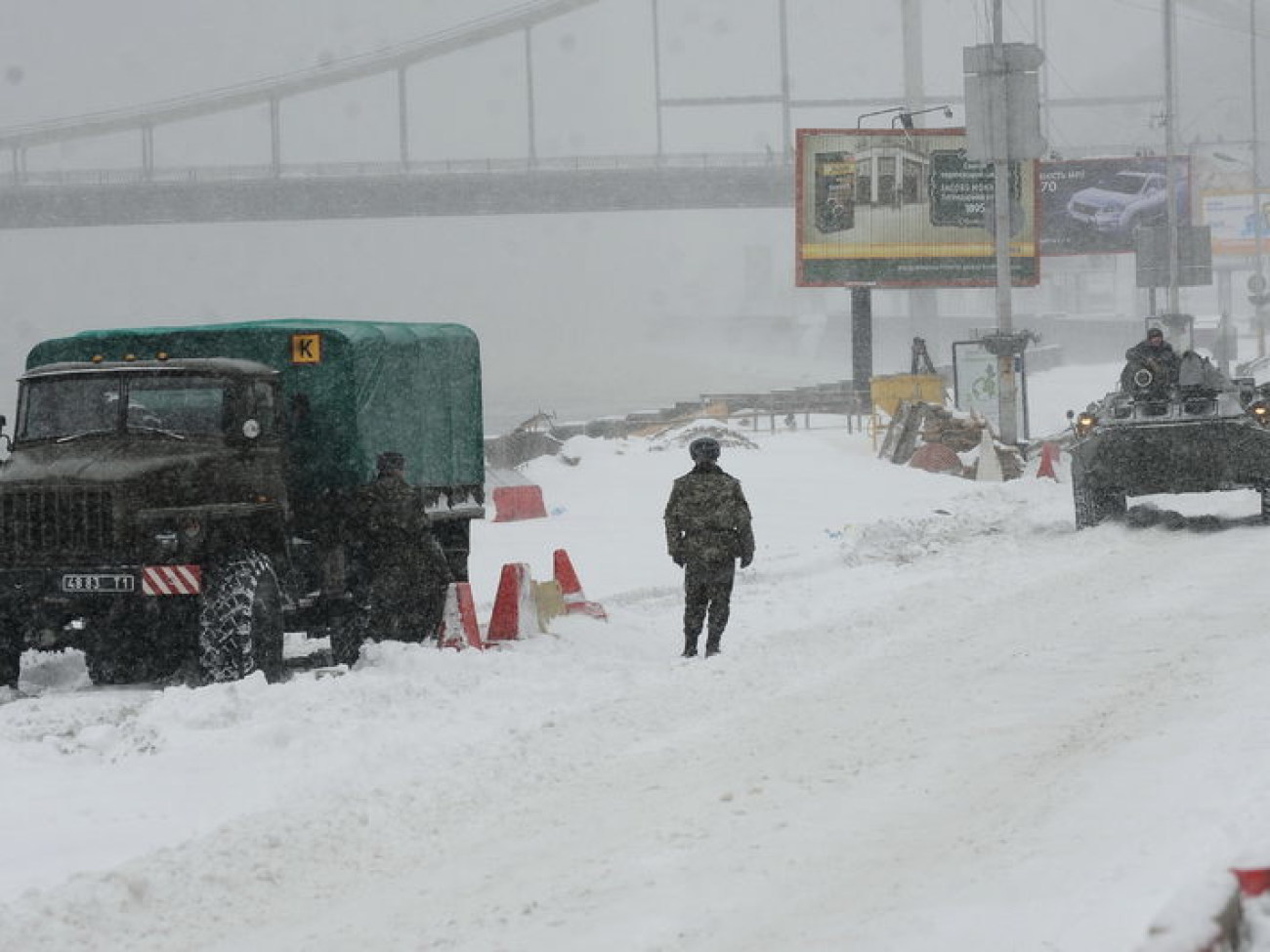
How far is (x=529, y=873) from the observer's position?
21.7ft

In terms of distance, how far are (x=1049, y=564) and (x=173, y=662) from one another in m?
7.58

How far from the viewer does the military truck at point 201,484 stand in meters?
11.6

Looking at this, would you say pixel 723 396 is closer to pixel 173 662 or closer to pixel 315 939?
pixel 173 662

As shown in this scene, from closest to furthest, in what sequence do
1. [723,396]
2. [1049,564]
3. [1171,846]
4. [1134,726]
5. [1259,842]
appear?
[1259,842] < [1171,846] < [1134,726] < [1049,564] < [723,396]

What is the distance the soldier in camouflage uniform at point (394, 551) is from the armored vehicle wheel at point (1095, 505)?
825cm

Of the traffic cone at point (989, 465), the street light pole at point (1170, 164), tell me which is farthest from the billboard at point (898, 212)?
the traffic cone at point (989, 465)

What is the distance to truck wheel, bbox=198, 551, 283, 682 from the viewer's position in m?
11.5

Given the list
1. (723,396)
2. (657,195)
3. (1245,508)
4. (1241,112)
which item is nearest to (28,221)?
(657,195)

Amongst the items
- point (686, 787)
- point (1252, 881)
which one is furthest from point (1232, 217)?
point (1252, 881)

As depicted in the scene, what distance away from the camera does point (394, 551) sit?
43.0 ft

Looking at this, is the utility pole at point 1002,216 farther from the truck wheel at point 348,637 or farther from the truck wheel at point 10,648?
the truck wheel at point 10,648

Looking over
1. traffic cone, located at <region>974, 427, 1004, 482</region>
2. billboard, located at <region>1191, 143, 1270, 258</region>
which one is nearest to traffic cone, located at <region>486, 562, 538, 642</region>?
traffic cone, located at <region>974, 427, 1004, 482</region>

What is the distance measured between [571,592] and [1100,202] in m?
54.2

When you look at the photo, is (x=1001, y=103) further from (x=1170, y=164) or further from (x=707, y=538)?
(x=707, y=538)
